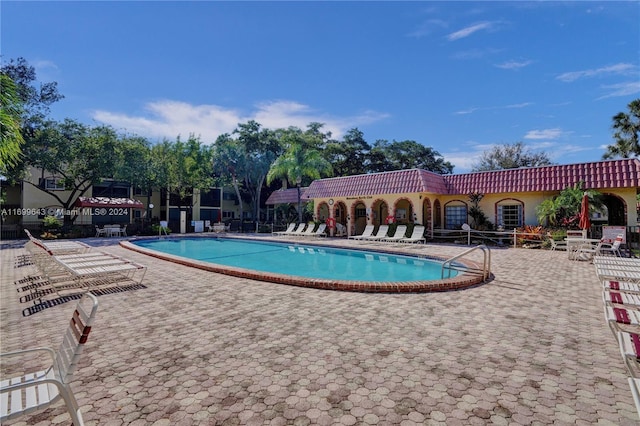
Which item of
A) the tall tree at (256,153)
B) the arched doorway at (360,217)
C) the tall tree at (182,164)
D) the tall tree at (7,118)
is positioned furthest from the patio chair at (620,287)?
the tall tree at (256,153)

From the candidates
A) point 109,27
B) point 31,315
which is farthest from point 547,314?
point 109,27

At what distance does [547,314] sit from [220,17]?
12282 mm

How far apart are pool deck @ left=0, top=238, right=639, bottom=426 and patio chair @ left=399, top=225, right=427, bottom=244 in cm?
1069

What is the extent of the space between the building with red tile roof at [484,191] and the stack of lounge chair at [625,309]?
34.0 ft

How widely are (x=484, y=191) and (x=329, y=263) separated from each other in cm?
1095

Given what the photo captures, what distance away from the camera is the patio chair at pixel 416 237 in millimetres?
17047

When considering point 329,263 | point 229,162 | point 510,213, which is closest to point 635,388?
point 329,263

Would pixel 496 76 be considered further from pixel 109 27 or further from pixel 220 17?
pixel 109 27

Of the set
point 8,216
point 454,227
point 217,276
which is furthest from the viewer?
point 8,216

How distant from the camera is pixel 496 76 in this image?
15492mm

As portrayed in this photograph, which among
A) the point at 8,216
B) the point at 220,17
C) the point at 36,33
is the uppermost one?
the point at 220,17

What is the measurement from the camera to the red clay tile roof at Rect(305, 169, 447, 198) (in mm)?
18359

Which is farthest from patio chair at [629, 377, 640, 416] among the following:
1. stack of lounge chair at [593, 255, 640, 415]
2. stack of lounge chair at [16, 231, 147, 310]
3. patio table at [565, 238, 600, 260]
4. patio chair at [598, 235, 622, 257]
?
patio table at [565, 238, 600, 260]

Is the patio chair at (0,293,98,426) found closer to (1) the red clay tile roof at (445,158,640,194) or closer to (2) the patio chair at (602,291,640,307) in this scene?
(2) the patio chair at (602,291,640,307)
